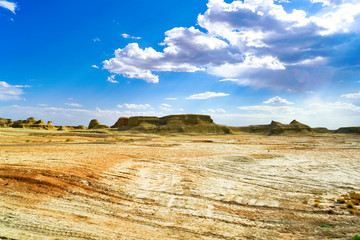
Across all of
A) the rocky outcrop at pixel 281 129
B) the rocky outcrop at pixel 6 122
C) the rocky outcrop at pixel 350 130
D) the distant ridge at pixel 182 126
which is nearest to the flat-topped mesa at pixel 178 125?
the distant ridge at pixel 182 126

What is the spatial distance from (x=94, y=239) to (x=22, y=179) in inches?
231

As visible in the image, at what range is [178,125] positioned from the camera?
106m

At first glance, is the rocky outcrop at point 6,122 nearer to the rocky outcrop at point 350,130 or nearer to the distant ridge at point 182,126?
the distant ridge at point 182,126

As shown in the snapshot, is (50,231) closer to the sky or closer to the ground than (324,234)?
closer to the sky

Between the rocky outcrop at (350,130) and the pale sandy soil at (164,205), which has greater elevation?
the rocky outcrop at (350,130)

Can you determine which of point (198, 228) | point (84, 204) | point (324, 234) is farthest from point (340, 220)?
point (84, 204)

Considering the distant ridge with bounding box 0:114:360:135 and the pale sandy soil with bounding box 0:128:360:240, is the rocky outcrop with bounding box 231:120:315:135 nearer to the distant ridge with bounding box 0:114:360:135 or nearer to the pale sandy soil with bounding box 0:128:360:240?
the distant ridge with bounding box 0:114:360:135

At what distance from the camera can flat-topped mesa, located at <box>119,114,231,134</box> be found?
335ft

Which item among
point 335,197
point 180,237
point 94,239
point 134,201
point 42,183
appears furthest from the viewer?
point 335,197

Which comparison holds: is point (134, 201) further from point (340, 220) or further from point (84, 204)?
point (340, 220)

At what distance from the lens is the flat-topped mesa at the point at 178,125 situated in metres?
102

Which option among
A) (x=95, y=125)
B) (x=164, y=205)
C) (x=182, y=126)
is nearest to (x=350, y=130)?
(x=182, y=126)

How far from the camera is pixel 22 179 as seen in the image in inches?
347

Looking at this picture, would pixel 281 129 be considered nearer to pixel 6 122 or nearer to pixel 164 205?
pixel 164 205
